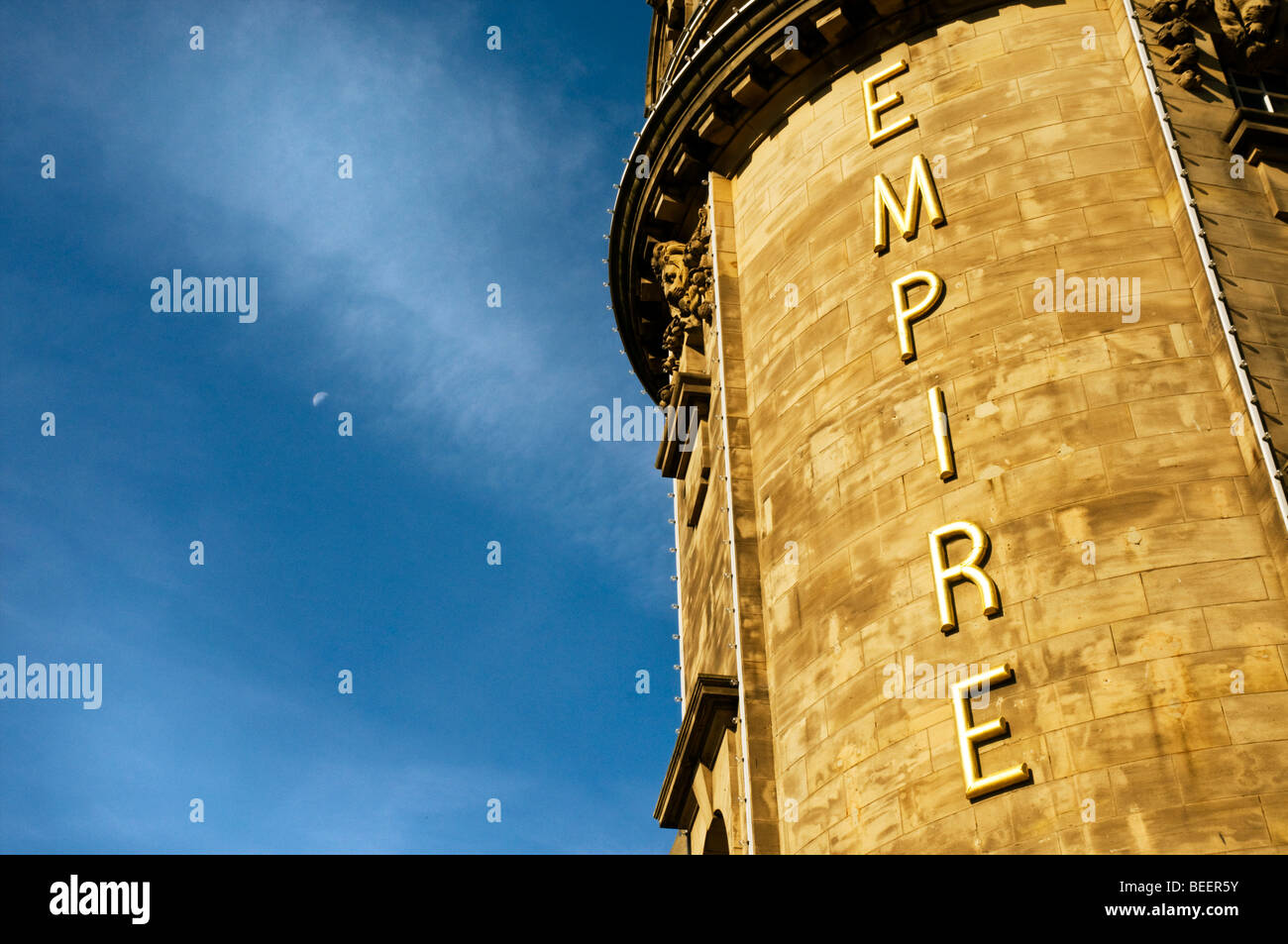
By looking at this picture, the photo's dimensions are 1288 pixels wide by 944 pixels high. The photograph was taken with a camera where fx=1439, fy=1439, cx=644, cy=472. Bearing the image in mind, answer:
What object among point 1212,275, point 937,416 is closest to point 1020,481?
point 937,416

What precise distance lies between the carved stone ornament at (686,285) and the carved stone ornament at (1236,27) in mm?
10874

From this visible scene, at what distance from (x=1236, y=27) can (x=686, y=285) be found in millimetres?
13591

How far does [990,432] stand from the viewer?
24547mm

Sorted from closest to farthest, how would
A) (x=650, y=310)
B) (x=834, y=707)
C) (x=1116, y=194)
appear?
(x=834, y=707), (x=1116, y=194), (x=650, y=310)

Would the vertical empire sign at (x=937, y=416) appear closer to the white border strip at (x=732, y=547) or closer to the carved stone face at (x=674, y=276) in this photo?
the white border strip at (x=732, y=547)

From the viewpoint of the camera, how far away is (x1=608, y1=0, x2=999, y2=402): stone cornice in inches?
1259

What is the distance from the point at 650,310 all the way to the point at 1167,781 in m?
22.6

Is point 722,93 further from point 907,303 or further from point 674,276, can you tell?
point 907,303

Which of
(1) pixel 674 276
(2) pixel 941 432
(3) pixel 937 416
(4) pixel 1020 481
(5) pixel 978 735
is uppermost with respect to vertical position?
(1) pixel 674 276

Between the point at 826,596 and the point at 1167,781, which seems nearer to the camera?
the point at 1167,781
